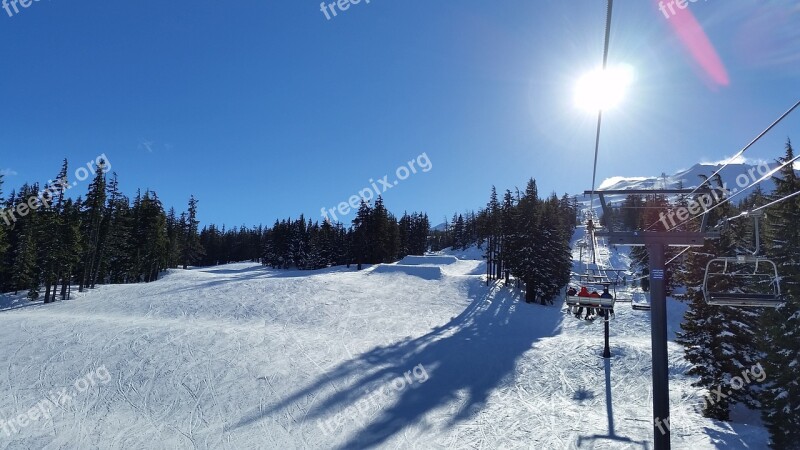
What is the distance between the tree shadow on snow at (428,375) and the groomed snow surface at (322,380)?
0.33ft

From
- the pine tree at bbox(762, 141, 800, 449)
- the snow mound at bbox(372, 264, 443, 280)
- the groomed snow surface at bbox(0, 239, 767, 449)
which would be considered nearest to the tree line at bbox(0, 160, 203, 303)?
the groomed snow surface at bbox(0, 239, 767, 449)

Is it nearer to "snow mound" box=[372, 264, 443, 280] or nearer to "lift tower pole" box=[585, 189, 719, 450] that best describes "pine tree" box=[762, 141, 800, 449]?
"lift tower pole" box=[585, 189, 719, 450]

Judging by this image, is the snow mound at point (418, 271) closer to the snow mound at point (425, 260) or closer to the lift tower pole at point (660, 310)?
the snow mound at point (425, 260)

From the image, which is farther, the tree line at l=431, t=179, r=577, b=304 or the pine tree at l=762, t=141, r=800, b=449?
the tree line at l=431, t=179, r=577, b=304

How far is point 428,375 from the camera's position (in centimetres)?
2442

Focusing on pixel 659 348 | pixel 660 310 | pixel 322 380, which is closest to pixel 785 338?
pixel 659 348

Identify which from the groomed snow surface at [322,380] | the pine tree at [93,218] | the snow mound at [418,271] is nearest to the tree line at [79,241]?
the pine tree at [93,218]

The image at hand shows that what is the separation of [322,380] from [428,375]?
6117 millimetres

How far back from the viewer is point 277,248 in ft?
290

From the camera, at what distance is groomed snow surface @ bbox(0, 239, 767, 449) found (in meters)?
17.5

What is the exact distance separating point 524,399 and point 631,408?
198 inches

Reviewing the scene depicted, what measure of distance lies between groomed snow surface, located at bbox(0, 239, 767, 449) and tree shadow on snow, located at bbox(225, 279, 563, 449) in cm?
10

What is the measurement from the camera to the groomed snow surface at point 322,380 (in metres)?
17.5

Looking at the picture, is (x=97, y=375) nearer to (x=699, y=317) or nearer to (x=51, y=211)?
(x=699, y=317)
